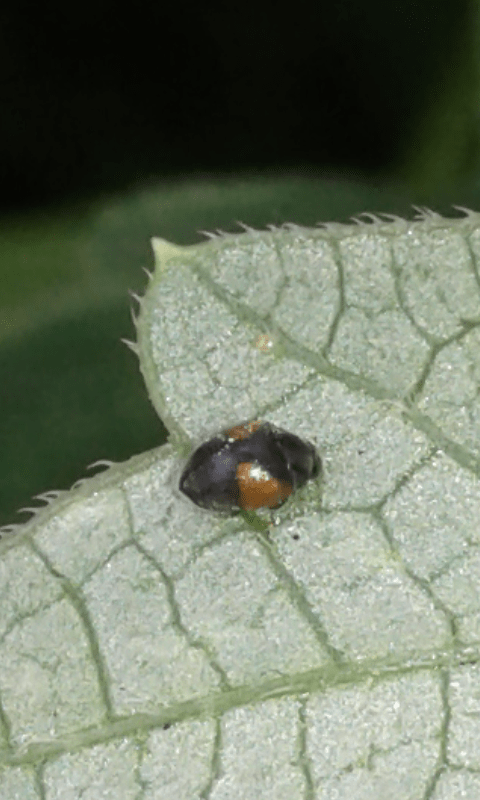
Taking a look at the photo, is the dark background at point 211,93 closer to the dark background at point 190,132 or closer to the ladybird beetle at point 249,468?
the dark background at point 190,132

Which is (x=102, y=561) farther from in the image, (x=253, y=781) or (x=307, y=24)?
(x=307, y=24)

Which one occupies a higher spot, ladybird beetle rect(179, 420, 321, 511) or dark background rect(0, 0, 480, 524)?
dark background rect(0, 0, 480, 524)

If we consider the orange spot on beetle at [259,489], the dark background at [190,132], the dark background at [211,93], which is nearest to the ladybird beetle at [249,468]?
the orange spot on beetle at [259,489]

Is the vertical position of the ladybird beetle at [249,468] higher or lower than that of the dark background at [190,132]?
lower

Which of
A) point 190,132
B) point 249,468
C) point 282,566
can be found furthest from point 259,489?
point 190,132

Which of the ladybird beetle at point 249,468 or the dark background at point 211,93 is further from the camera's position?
the dark background at point 211,93

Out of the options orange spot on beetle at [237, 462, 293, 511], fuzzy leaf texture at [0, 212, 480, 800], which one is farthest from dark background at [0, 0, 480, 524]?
orange spot on beetle at [237, 462, 293, 511]

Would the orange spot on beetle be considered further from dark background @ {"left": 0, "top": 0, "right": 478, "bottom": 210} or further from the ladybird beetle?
dark background @ {"left": 0, "top": 0, "right": 478, "bottom": 210}

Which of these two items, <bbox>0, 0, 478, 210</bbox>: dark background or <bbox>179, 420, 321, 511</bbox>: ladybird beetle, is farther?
<bbox>0, 0, 478, 210</bbox>: dark background
